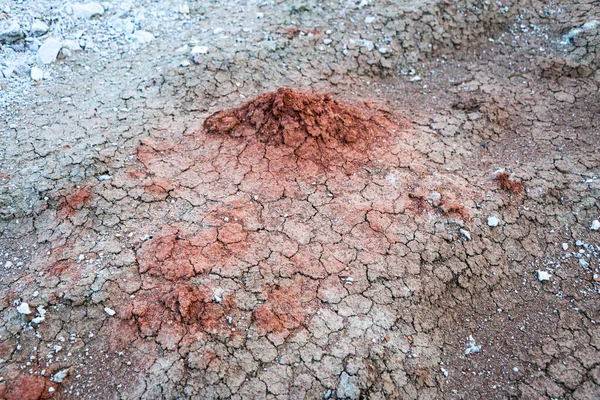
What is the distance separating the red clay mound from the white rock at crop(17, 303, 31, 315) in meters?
1.83

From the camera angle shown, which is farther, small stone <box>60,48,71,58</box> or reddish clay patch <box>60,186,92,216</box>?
small stone <box>60,48,71,58</box>

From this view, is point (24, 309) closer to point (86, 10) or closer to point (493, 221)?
point (493, 221)

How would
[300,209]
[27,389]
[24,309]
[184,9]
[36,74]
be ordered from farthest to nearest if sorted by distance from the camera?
[184,9] → [36,74] → [300,209] → [24,309] → [27,389]

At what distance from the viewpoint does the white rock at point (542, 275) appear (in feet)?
9.66

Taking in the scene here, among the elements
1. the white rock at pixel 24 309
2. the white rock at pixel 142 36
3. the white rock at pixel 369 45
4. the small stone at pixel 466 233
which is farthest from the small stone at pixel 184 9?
the small stone at pixel 466 233

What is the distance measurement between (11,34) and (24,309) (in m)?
3.21

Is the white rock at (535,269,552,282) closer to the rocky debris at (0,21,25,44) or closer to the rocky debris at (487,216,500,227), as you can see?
the rocky debris at (487,216,500,227)

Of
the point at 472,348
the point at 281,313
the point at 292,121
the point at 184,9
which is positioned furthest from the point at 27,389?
the point at 184,9

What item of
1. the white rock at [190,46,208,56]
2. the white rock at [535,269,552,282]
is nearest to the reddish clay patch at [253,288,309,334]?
the white rock at [535,269,552,282]

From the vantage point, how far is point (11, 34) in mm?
4309

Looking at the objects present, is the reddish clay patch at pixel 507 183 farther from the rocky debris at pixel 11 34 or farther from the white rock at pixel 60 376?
the rocky debris at pixel 11 34

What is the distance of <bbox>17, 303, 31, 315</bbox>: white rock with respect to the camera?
8.10ft

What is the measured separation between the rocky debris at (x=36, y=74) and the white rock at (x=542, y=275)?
4685 millimetres

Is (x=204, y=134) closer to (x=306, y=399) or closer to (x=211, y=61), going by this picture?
(x=211, y=61)
